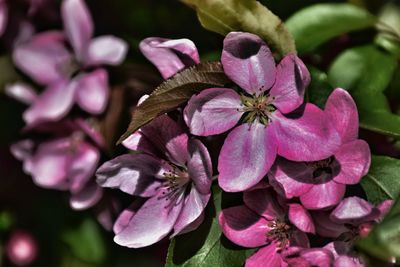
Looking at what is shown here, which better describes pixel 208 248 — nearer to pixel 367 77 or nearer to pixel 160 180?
pixel 160 180

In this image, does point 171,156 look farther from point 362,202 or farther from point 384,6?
point 384,6

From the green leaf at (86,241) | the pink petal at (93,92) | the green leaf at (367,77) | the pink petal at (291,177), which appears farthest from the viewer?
the green leaf at (86,241)

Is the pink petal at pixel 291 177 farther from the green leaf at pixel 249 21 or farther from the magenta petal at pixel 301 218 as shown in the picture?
the green leaf at pixel 249 21

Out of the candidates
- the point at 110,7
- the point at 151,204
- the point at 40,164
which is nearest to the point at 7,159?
the point at 40,164

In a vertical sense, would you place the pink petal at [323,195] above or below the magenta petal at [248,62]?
A: below

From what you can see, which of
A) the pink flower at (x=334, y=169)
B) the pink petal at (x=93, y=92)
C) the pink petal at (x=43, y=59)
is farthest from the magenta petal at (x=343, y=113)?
the pink petal at (x=43, y=59)

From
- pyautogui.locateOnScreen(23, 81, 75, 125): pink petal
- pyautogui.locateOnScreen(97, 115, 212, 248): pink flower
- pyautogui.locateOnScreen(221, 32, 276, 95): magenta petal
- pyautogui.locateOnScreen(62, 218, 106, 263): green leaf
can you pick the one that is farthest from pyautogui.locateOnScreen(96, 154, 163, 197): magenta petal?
pyautogui.locateOnScreen(62, 218, 106, 263): green leaf

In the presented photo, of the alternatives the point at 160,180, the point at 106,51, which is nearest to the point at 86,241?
the point at 106,51
